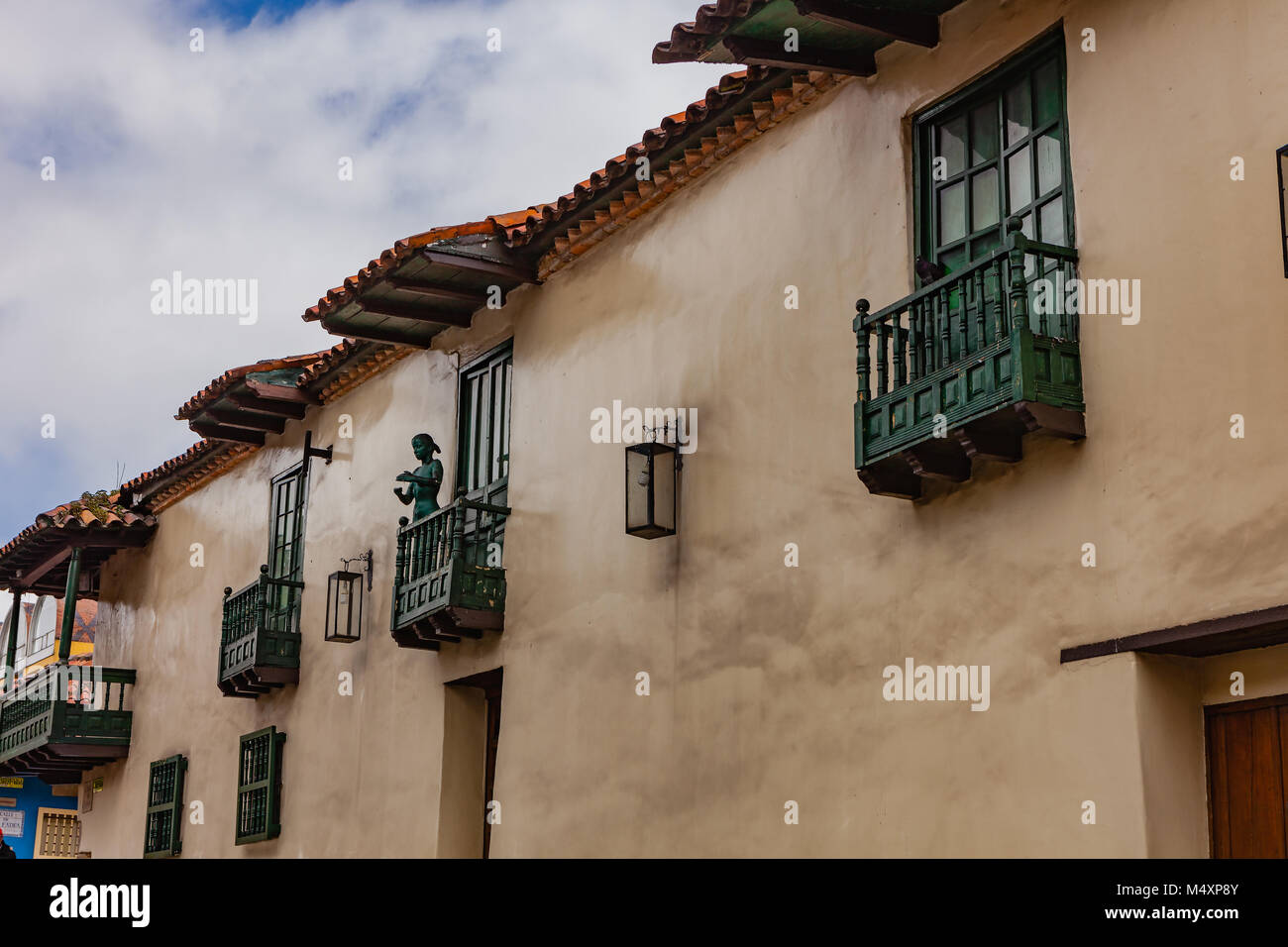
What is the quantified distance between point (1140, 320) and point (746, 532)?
326cm

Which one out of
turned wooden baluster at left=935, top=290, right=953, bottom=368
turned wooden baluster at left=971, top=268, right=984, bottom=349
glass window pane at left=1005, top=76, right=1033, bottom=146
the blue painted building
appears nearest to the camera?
turned wooden baluster at left=971, top=268, right=984, bottom=349

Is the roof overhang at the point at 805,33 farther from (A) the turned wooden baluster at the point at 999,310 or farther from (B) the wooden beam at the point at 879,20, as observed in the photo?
(A) the turned wooden baluster at the point at 999,310

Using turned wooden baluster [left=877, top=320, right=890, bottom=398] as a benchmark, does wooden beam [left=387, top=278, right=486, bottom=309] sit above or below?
above

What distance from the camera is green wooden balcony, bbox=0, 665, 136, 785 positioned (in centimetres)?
1989

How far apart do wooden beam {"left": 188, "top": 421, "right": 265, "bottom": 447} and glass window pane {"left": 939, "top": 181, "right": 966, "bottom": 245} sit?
34.3 feet

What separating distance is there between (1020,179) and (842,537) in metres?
2.27

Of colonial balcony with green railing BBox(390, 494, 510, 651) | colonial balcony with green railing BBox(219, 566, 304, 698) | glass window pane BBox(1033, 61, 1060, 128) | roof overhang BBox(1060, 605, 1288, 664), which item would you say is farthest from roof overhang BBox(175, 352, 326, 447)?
roof overhang BBox(1060, 605, 1288, 664)

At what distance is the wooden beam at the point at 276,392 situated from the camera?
1694 centimetres

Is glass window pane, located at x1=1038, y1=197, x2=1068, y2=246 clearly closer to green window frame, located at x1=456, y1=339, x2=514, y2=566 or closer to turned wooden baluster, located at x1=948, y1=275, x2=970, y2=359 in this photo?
turned wooden baluster, located at x1=948, y1=275, x2=970, y2=359

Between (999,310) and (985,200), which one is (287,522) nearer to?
(985,200)

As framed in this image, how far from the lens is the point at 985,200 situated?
31.7 feet

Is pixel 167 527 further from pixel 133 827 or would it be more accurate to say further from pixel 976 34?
pixel 976 34

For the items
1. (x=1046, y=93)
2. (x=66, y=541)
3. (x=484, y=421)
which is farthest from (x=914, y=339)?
(x=66, y=541)

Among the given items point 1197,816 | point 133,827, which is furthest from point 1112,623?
point 133,827
